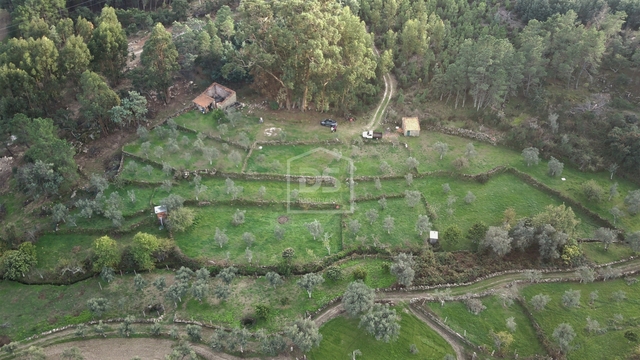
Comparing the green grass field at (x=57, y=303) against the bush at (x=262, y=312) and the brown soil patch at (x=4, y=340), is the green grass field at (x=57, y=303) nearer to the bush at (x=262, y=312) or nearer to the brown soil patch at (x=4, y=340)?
the brown soil patch at (x=4, y=340)

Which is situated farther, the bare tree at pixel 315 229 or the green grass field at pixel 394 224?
the green grass field at pixel 394 224

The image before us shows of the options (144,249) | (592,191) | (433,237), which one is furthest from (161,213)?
(592,191)

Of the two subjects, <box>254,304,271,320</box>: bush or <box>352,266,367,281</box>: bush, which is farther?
<box>352,266,367,281</box>: bush

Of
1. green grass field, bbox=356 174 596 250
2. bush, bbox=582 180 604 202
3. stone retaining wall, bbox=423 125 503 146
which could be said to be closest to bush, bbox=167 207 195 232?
green grass field, bbox=356 174 596 250

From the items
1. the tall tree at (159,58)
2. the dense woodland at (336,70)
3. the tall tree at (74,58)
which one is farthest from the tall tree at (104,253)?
the tall tree at (74,58)

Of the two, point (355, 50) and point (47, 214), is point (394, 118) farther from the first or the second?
point (47, 214)

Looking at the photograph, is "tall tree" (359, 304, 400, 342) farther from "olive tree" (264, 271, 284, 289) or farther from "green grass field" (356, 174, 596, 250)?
"green grass field" (356, 174, 596, 250)
